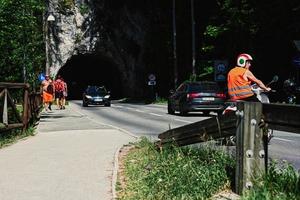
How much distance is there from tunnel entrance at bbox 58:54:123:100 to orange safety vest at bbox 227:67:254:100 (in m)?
54.8

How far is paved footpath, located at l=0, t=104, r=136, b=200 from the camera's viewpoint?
7.15 metres

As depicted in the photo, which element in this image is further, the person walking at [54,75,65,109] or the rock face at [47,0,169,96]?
the rock face at [47,0,169,96]

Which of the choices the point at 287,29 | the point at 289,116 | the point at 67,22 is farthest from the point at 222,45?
the point at 289,116

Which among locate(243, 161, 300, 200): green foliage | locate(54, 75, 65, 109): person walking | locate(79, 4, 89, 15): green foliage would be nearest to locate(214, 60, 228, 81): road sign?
locate(54, 75, 65, 109): person walking

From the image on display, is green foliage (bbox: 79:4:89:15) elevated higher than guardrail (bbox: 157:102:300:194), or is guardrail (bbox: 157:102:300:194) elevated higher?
green foliage (bbox: 79:4:89:15)

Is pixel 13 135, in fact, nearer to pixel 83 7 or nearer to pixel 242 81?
pixel 242 81

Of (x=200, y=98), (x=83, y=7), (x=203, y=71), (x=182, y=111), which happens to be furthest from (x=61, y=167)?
(x=83, y=7)

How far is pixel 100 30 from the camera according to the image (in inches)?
2361

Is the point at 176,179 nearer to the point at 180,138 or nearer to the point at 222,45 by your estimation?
the point at 180,138

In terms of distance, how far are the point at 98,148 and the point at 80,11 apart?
49.0 meters

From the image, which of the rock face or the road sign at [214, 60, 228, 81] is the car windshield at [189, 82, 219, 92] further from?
the rock face

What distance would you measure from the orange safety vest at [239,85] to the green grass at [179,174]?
2.87m

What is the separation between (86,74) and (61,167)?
62.0 m

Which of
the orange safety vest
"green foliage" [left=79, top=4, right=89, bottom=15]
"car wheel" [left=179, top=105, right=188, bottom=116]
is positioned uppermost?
"green foliage" [left=79, top=4, right=89, bottom=15]
